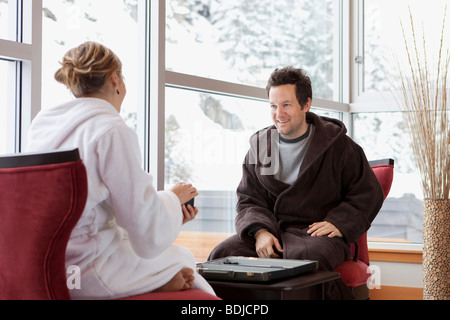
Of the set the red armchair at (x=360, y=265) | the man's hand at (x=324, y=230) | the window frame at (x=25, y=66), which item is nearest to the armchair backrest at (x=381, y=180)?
the red armchair at (x=360, y=265)

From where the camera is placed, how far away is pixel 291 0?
4.25 m

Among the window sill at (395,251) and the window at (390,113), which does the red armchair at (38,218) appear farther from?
the window at (390,113)

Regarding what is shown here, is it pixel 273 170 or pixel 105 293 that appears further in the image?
pixel 273 170

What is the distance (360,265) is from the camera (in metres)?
2.72

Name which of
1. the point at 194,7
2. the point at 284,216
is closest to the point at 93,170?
the point at 284,216

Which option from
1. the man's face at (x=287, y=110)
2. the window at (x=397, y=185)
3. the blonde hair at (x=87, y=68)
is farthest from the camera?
the window at (x=397, y=185)

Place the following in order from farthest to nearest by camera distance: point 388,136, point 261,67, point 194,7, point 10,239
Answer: point 388,136 < point 261,67 < point 194,7 < point 10,239

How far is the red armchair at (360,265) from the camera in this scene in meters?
2.63

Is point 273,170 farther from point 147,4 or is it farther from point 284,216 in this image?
point 147,4

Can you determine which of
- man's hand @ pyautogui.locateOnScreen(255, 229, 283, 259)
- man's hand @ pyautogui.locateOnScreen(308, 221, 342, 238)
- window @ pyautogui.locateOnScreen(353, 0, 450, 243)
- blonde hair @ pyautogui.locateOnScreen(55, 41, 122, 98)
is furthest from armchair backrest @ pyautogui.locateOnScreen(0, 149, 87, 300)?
window @ pyautogui.locateOnScreen(353, 0, 450, 243)

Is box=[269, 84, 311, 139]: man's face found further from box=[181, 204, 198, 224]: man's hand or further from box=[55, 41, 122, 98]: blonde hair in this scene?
box=[55, 41, 122, 98]: blonde hair

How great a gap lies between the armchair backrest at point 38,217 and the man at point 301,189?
1327 mm

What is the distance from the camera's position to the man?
262cm
